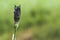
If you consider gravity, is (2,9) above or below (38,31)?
above

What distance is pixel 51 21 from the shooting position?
205 centimetres

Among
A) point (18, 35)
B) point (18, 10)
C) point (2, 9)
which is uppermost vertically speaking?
point (18, 10)

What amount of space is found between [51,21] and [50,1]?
13.0 inches

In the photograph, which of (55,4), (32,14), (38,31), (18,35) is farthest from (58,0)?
(18,35)

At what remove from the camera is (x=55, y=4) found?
2279mm

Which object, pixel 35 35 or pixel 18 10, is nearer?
pixel 18 10

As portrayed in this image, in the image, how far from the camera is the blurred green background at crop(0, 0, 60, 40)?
6.08 feet

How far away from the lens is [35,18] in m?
2.09

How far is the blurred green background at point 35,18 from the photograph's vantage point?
6.08 feet

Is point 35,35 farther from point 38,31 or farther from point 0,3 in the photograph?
point 0,3

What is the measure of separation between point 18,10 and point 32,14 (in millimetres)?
1374

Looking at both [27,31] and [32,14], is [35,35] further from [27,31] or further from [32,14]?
[32,14]

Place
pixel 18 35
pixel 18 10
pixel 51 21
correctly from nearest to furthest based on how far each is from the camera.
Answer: pixel 18 10
pixel 18 35
pixel 51 21

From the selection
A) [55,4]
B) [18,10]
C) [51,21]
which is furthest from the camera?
[55,4]
